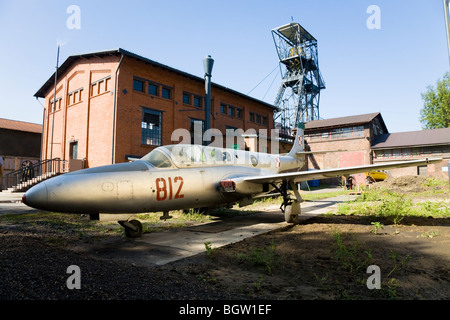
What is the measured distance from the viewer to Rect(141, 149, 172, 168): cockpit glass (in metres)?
6.24

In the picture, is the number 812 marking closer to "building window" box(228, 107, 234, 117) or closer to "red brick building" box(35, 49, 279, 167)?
"red brick building" box(35, 49, 279, 167)

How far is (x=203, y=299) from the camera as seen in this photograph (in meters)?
2.69

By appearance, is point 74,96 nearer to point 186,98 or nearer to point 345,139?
point 186,98

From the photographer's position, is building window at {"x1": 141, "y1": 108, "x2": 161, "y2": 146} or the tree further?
the tree

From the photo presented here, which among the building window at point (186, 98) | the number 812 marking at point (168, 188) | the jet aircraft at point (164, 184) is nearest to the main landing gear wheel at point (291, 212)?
the jet aircraft at point (164, 184)

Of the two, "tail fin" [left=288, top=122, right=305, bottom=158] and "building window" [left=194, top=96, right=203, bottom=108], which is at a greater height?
"building window" [left=194, top=96, right=203, bottom=108]

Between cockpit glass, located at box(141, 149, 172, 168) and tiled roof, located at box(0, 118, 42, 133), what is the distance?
1327 inches

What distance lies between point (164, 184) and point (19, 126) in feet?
119

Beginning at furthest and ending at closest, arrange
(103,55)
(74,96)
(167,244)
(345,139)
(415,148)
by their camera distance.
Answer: (345,139)
(415,148)
(74,96)
(103,55)
(167,244)

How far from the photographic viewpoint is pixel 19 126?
32406mm

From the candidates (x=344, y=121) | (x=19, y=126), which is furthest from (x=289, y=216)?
(x=19, y=126)

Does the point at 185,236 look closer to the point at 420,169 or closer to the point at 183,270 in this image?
the point at 183,270

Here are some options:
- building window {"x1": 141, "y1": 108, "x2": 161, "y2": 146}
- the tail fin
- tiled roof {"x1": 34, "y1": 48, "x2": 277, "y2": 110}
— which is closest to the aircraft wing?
the tail fin
